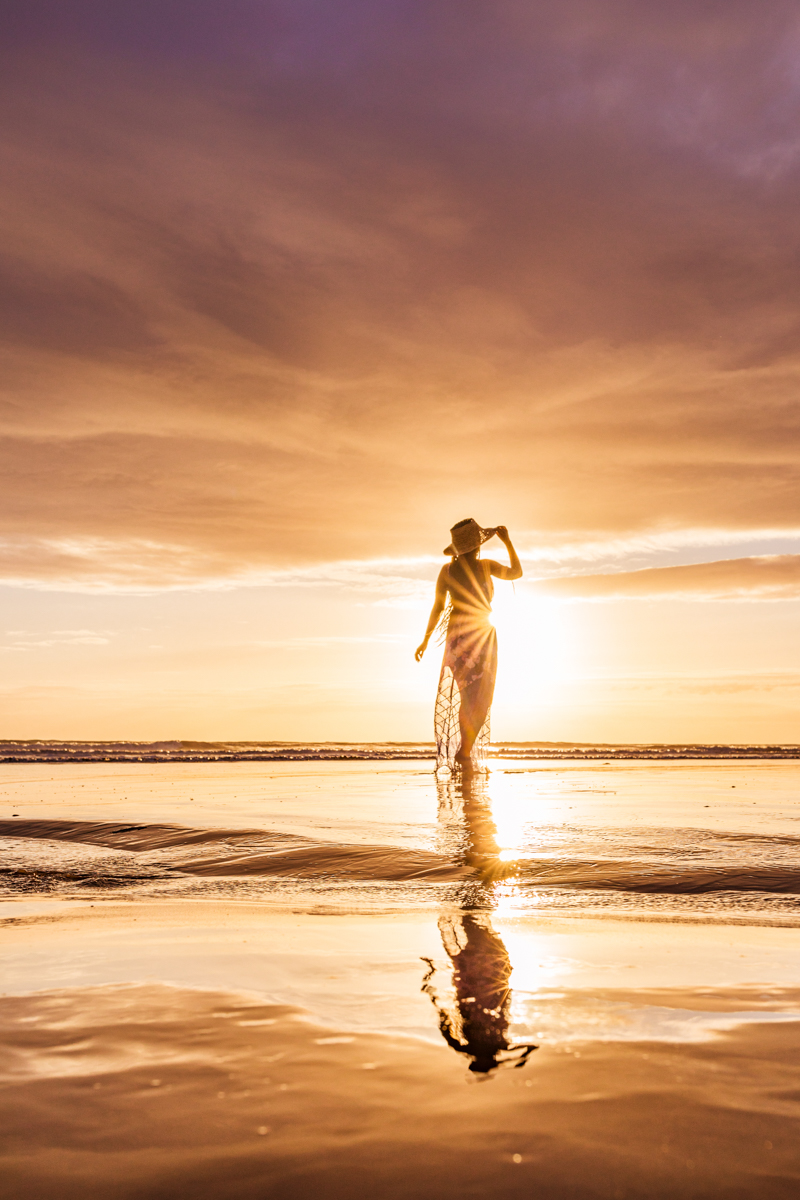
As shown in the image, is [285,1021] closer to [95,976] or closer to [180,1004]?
[180,1004]

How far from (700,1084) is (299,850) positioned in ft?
13.4

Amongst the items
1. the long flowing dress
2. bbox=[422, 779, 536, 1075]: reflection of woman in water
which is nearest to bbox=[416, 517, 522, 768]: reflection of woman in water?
the long flowing dress

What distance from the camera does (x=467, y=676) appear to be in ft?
39.7

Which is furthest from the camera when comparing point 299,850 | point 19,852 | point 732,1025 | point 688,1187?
point 19,852

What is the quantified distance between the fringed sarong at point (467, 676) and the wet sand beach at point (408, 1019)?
615cm

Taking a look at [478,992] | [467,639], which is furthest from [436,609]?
[478,992]

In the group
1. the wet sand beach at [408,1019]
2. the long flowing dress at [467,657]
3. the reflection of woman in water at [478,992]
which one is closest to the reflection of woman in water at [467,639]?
the long flowing dress at [467,657]

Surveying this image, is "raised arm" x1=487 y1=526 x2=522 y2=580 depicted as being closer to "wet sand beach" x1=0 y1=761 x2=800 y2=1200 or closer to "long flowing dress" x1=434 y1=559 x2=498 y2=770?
"long flowing dress" x1=434 y1=559 x2=498 y2=770

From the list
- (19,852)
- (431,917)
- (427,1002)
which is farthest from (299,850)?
(427,1002)

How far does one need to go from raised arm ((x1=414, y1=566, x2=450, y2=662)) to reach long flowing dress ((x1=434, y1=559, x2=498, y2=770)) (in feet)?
0.35

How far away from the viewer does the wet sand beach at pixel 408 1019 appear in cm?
163

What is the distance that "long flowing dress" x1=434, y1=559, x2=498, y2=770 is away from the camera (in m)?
12.1

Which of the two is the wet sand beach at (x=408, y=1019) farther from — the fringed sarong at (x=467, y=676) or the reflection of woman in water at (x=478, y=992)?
the fringed sarong at (x=467, y=676)

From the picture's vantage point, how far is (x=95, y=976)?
117 inches
